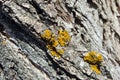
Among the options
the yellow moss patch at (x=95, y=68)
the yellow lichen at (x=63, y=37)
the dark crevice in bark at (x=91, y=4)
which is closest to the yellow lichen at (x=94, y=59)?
the yellow moss patch at (x=95, y=68)

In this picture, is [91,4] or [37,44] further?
[91,4]

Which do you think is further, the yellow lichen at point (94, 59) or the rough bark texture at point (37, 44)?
the yellow lichen at point (94, 59)

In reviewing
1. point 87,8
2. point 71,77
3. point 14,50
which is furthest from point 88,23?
point 14,50

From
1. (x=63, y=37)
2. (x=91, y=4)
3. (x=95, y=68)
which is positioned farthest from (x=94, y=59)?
(x=91, y=4)

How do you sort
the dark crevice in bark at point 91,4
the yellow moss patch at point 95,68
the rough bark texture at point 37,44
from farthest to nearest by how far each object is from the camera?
1. the dark crevice in bark at point 91,4
2. the yellow moss patch at point 95,68
3. the rough bark texture at point 37,44

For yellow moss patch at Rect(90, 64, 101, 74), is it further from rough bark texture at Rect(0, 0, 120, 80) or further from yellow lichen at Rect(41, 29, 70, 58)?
yellow lichen at Rect(41, 29, 70, 58)

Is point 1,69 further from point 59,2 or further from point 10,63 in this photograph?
point 59,2

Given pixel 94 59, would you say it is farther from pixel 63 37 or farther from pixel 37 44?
→ pixel 37 44

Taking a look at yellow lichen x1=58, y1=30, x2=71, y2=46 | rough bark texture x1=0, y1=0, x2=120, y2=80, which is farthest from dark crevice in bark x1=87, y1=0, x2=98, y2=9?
yellow lichen x1=58, y1=30, x2=71, y2=46

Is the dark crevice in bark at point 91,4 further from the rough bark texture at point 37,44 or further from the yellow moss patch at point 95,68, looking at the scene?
A: the yellow moss patch at point 95,68
